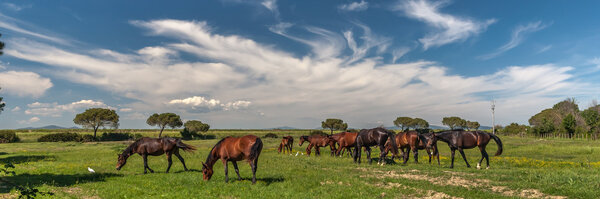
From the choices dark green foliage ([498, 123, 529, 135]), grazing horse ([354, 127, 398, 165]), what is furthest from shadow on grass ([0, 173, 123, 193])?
dark green foliage ([498, 123, 529, 135])

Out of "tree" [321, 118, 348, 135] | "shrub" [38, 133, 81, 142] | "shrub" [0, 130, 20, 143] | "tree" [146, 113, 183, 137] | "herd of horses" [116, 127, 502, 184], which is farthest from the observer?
"tree" [321, 118, 348, 135]

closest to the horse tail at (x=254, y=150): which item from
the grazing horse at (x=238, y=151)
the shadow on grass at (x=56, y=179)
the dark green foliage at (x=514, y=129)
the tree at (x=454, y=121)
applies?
the grazing horse at (x=238, y=151)

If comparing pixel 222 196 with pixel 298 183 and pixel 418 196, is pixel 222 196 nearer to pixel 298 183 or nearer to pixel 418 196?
pixel 298 183

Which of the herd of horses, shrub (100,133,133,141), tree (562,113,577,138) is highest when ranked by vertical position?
tree (562,113,577,138)

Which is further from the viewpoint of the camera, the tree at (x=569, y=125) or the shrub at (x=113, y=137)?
the tree at (x=569, y=125)

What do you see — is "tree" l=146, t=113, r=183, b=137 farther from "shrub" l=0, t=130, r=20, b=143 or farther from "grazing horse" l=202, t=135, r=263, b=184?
"grazing horse" l=202, t=135, r=263, b=184

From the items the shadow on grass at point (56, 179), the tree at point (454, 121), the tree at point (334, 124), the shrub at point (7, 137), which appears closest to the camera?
the shadow on grass at point (56, 179)

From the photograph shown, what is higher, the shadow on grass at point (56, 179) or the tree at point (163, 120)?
the tree at point (163, 120)

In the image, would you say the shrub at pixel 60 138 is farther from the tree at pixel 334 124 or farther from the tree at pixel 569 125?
the tree at pixel 569 125

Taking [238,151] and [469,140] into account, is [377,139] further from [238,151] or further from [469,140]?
[238,151]

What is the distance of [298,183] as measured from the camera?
492 inches

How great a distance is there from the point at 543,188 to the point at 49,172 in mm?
23308

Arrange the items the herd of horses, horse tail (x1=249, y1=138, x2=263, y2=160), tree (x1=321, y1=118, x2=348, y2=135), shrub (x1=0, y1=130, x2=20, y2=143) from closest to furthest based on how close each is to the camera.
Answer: horse tail (x1=249, y1=138, x2=263, y2=160) → the herd of horses → shrub (x1=0, y1=130, x2=20, y2=143) → tree (x1=321, y1=118, x2=348, y2=135)

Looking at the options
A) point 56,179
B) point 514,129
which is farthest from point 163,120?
point 514,129
